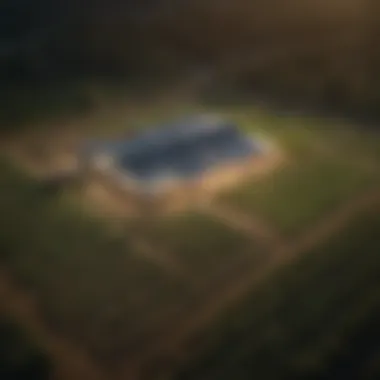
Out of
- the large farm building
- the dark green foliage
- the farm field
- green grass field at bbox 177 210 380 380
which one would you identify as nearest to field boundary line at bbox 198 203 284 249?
the farm field

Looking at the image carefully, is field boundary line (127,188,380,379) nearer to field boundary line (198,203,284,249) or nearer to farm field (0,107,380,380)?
farm field (0,107,380,380)

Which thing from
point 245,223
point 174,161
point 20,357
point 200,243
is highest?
point 174,161

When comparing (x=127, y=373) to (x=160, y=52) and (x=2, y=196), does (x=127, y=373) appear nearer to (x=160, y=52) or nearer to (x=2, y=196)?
(x=2, y=196)

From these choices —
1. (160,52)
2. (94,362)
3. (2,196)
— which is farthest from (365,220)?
(160,52)

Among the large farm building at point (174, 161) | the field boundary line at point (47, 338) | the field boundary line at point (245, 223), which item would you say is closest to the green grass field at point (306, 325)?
the field boundary line at point (245, 223)

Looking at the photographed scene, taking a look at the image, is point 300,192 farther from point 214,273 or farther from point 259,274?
point 214,273

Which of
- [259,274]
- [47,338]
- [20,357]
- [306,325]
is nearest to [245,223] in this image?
[259,274]
